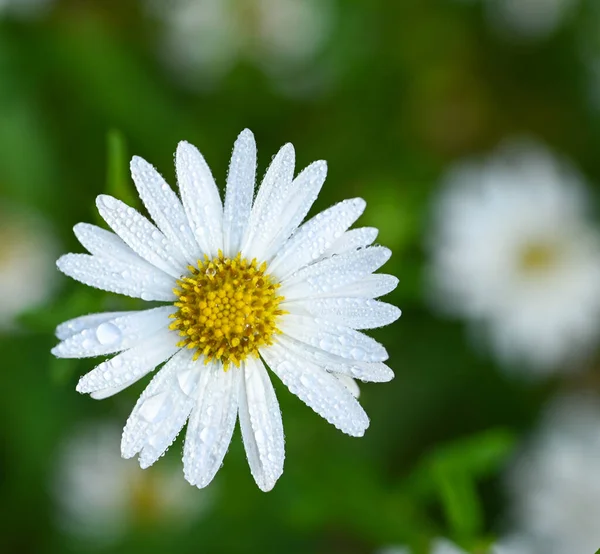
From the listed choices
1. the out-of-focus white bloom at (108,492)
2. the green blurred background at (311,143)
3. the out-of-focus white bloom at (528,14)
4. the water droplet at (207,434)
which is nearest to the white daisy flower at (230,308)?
the water droplet at (207,434)

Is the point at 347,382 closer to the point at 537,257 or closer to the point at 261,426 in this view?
the point at 261,426

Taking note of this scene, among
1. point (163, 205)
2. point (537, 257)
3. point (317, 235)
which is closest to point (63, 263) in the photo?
point (163, 205)

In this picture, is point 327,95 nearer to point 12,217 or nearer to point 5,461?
point 12,217

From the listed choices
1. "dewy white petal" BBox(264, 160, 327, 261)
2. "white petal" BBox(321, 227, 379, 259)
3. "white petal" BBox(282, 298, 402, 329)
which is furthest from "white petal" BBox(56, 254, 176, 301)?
"white petal" BBox(321, 227, 379, 259)

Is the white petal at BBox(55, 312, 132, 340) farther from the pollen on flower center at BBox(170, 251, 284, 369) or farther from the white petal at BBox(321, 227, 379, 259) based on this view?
the white petal at BBox(321, 227, 379, 259)

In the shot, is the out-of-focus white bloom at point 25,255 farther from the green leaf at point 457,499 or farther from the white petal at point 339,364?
the green leaf at point 457,499

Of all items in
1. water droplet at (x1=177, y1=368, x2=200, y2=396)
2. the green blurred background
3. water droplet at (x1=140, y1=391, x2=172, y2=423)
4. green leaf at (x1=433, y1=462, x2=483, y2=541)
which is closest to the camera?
water droplet at (x1=140, y1=391, x2=172, y2=423)

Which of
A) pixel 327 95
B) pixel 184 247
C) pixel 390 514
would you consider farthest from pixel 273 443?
pixel 327 95
